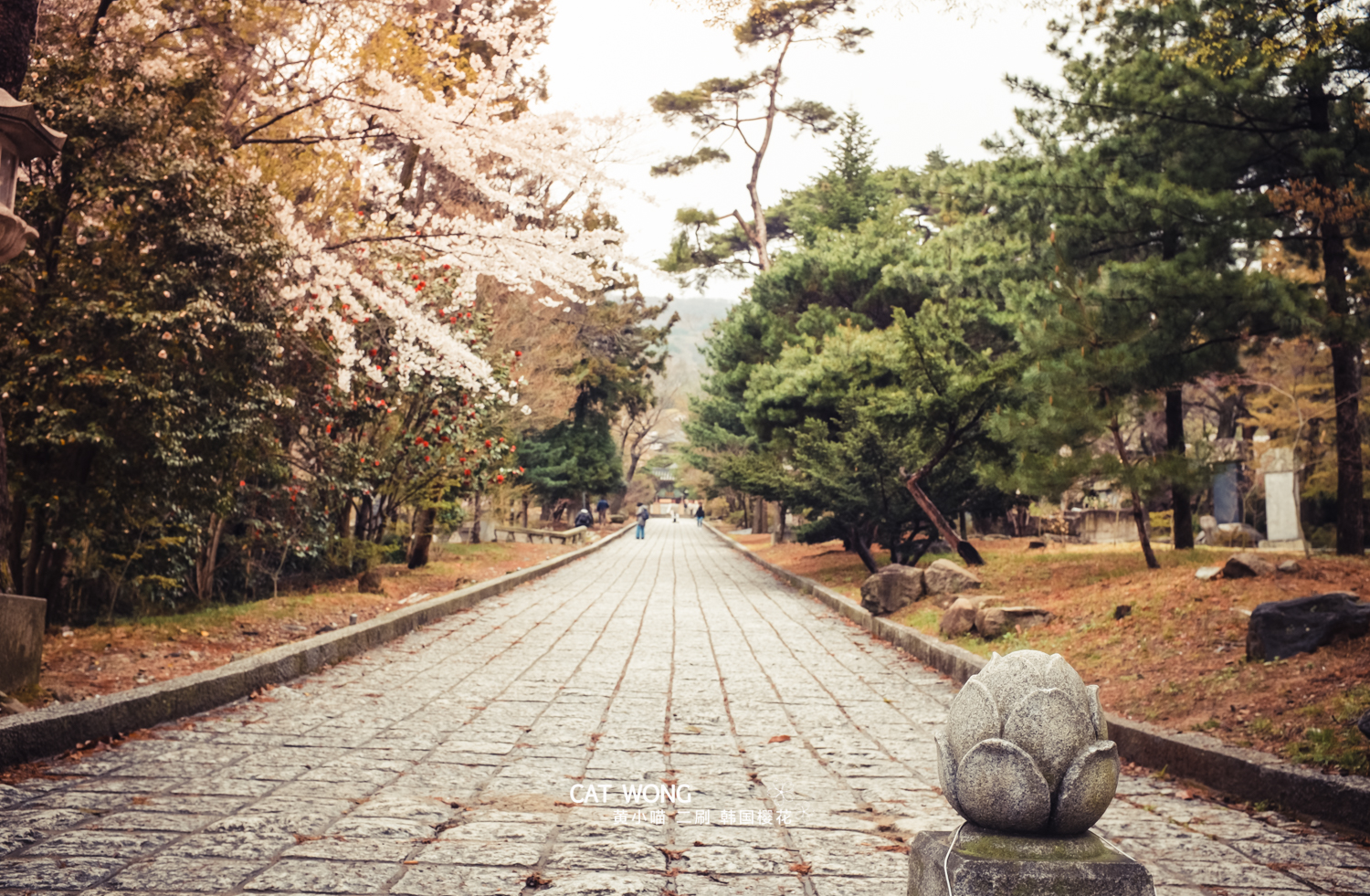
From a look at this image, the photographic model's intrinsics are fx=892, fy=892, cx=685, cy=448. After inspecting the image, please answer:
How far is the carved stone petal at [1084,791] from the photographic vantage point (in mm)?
2508

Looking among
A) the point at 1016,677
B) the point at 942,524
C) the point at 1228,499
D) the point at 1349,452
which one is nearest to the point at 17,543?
the point at 1016,677

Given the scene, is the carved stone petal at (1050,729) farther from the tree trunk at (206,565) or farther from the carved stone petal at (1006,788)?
the tree trunk at (206,565)

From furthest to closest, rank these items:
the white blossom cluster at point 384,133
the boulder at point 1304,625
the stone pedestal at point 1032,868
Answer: the white blossom cluster at point 384,133 < the boulder at point 1304,625 < the stone pedestal at point 1032,868

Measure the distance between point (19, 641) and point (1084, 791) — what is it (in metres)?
5.99

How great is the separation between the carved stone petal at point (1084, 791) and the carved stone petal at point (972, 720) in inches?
8.9

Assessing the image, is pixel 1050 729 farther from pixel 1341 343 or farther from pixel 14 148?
pixel 1341 343

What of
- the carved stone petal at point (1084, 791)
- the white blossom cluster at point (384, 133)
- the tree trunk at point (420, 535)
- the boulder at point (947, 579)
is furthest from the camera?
the tree trunk at point (420, 535)

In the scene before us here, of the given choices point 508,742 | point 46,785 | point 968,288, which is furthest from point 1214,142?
point 46,785

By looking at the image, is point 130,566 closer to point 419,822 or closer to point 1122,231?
point 419,822

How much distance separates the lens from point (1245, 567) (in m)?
8.98

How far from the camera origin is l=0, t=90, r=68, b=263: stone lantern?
14.7ft

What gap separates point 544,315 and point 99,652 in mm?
17761

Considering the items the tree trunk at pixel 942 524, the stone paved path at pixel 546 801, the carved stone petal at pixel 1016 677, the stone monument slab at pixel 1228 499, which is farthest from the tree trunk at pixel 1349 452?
the stone monument slab at pixel 1228 499

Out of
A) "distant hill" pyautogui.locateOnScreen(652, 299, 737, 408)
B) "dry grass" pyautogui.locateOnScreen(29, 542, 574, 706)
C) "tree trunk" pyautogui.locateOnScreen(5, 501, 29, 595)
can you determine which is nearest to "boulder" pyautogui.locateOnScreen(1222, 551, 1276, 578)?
"dry grass" pyautogui.locateOnScreen(29, 542, 574, 706)
